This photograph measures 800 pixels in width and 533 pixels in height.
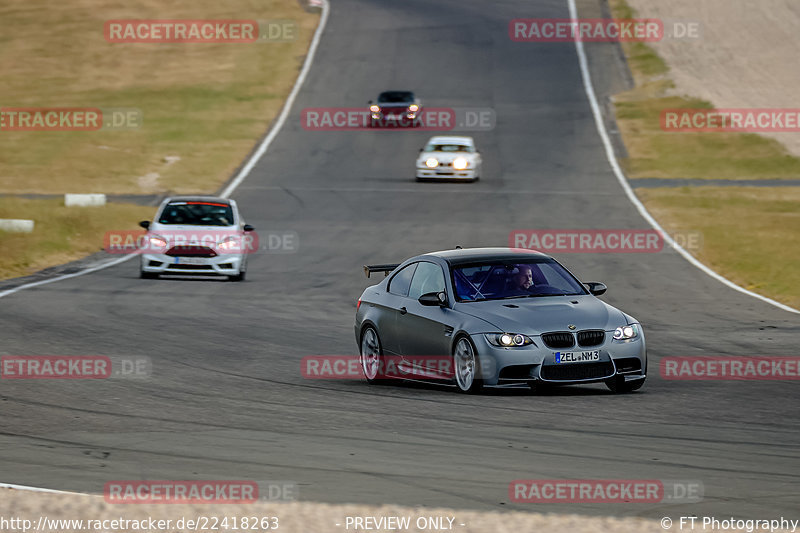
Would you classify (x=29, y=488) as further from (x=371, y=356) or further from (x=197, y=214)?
(x=197, y=214)

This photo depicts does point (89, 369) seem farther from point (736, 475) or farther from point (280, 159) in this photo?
point (280, 159)

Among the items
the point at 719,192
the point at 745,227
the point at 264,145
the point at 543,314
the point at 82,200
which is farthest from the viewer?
the point at 264,145

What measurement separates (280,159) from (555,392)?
3413cm

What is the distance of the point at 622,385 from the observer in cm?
1275

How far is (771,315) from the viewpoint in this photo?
66.6ft

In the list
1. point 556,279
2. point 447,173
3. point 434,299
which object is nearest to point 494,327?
point 434,299

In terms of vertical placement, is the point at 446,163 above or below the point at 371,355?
above

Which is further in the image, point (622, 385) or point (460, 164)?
point (460, 164)

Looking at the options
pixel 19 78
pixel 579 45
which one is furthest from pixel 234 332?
pixel 579 45

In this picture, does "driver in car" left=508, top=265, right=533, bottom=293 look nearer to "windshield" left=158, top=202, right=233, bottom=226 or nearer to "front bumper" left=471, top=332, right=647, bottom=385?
"front bumper" left=471, top=332, right=647, bottom=385

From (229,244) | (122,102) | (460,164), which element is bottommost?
(229,244)

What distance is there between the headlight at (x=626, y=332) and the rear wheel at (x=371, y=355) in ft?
8.80

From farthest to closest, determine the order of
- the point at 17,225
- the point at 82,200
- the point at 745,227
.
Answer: the point at 82,200
the point at 745,227
the point at 17,225

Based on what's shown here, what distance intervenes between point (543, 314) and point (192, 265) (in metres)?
13.2
